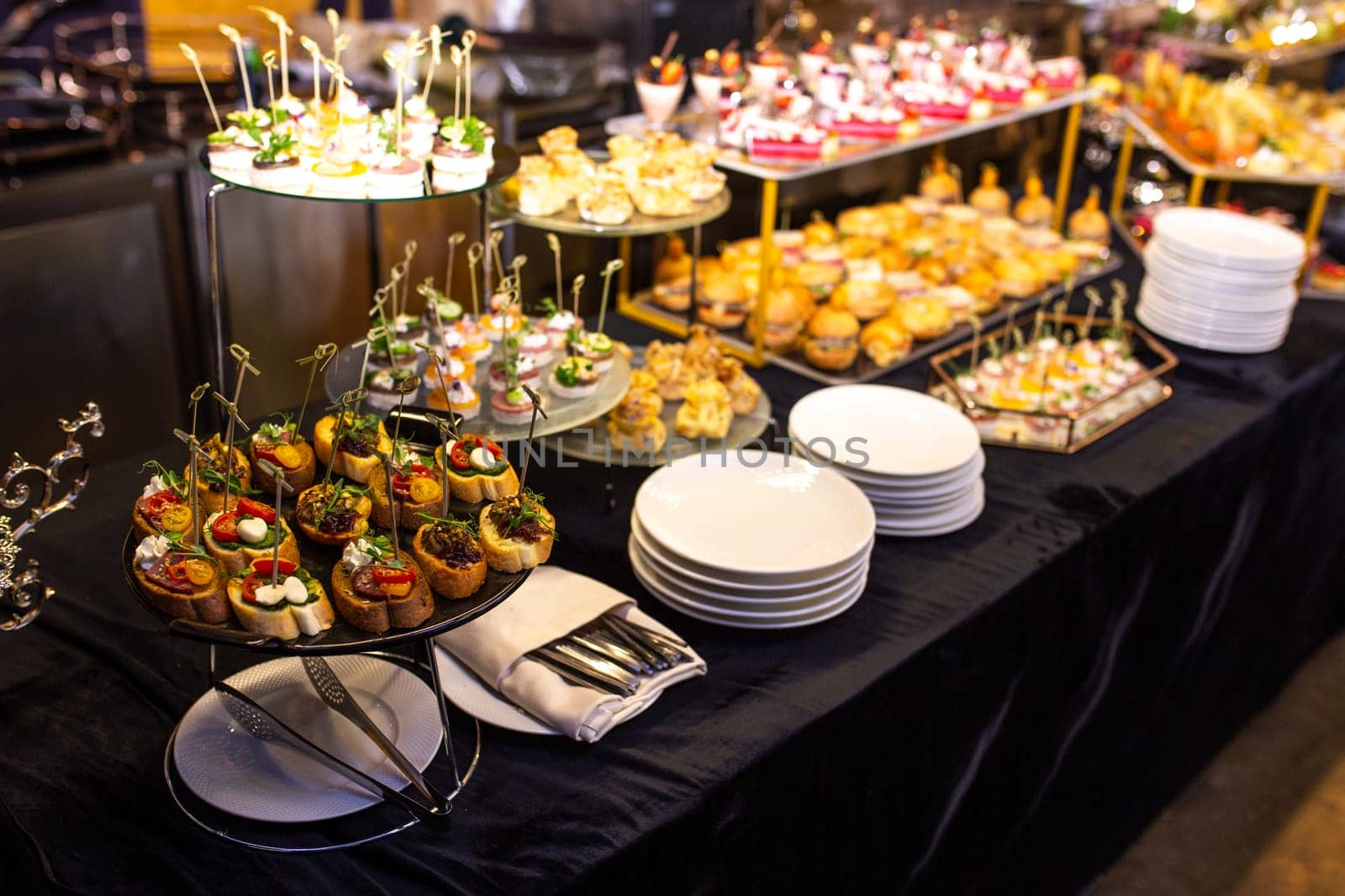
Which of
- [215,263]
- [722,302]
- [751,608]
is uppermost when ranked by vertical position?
[215,263]

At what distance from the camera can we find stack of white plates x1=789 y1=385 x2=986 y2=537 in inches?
73.1

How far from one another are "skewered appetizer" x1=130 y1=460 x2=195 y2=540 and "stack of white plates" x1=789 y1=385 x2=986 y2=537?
3.20ft

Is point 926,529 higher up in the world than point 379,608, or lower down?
lower down

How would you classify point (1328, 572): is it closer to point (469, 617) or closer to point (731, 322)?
point (731, 322)

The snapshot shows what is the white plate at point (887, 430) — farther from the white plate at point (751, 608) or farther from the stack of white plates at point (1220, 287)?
the stack of white plates at point (1220, 287)

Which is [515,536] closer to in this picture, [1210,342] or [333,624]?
[333,624]

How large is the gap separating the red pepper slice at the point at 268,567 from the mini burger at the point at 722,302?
1453 millimetres

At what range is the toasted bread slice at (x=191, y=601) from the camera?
1.17 meters

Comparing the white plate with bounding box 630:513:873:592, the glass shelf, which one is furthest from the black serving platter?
the glass shelf

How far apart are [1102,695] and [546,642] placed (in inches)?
45.1

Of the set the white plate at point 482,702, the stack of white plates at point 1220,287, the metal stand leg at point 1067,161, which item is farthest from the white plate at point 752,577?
the metal stand leg at point 1067,161

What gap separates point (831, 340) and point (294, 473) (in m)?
1.27

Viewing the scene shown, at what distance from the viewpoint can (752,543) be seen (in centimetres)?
167

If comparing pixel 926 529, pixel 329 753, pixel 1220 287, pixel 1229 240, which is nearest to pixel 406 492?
pixel 329 753
